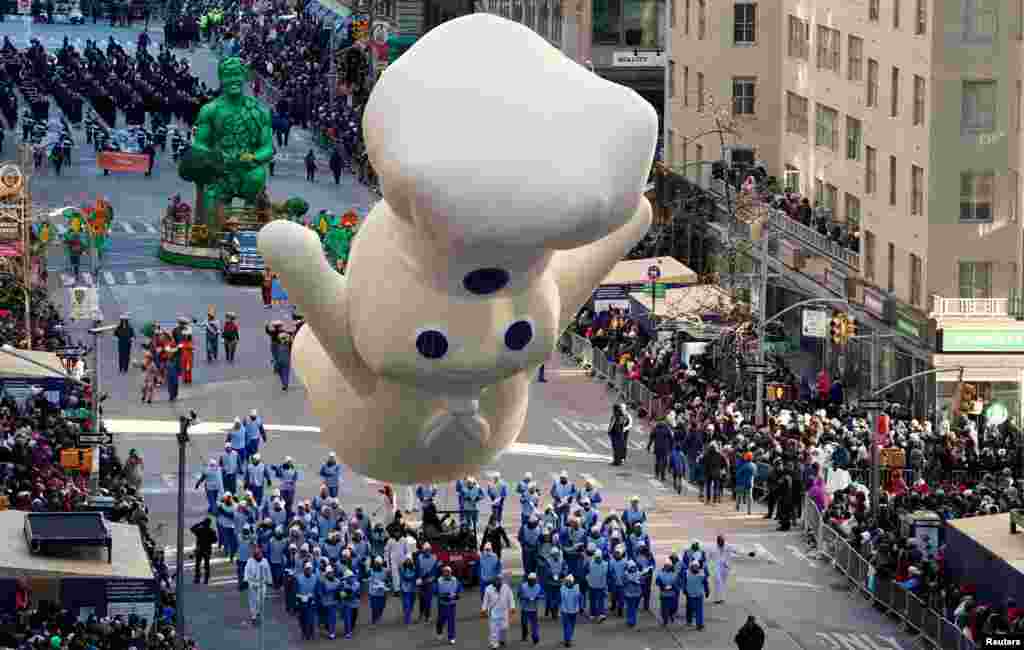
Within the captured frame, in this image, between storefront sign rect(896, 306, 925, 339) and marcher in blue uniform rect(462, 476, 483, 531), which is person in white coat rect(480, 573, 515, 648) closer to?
marcher in blue uniform rect(462, 476, 483, 531)

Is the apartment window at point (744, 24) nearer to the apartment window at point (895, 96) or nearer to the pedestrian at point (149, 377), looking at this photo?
the apartment window at point (895, 96)

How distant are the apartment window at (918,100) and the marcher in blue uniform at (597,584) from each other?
92.4 feet

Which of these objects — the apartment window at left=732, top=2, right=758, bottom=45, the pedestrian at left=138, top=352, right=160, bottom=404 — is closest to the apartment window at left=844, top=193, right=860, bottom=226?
the apartment window at left=732, top=2, right=758, bottom=45

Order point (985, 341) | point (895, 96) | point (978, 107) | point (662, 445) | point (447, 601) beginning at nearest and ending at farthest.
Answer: point (447, 601) < point (662, 445) < point (985, 341) < point (978, 107) < point (895, 96)

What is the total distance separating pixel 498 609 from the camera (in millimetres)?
53344

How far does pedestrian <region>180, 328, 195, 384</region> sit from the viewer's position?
76062 mm

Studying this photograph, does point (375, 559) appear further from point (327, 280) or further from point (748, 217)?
point (748, 217)

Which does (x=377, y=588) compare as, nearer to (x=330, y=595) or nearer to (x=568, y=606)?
(x=330, y=595)

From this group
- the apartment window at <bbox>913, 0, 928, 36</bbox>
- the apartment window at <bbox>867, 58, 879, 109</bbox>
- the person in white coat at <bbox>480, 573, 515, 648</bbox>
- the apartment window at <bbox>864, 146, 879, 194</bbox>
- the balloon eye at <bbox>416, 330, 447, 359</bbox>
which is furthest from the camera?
the apartment window at <bbox>867, 58, 879, 109</bbox>

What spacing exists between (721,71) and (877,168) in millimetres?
18220

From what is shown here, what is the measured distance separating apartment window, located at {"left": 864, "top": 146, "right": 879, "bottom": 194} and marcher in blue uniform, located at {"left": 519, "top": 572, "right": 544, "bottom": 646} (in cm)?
3351

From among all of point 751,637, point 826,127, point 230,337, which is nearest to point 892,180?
point 826,127

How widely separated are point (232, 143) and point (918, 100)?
22538 millimetres

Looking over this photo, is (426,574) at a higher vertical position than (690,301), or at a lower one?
lower
